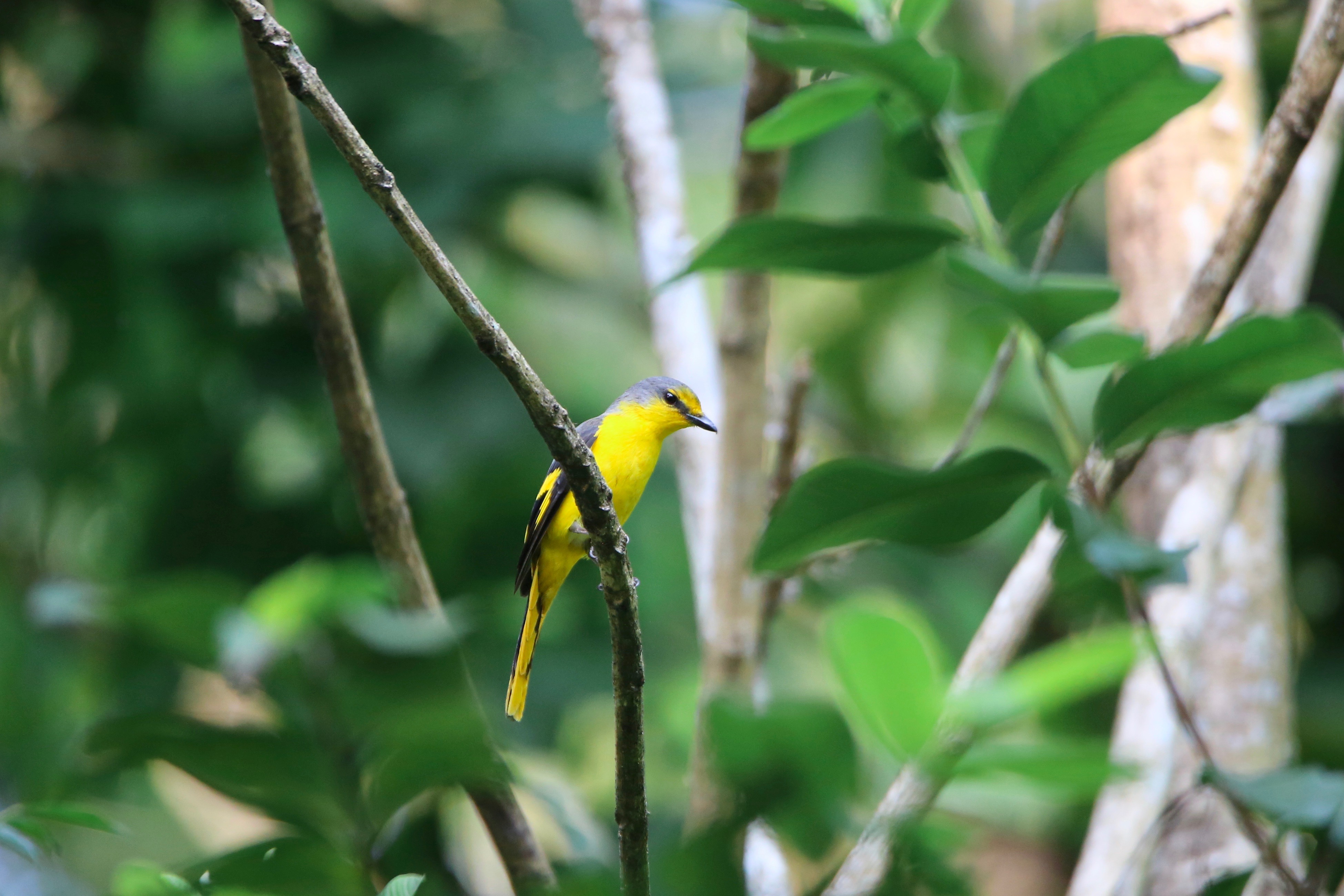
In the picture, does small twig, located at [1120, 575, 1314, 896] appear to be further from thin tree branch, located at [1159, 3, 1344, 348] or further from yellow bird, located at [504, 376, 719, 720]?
yellow bird, located at [504, 376, 719, 720]

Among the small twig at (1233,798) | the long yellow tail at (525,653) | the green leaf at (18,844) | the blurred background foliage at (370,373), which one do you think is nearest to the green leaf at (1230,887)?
the small twig at (1233,798)

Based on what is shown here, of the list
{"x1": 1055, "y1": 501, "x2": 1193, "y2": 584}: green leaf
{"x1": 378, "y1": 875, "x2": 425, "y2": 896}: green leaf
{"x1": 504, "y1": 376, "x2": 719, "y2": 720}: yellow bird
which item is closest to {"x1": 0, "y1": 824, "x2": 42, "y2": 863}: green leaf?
{"x1": 378, "y1": 875, "x2": 425, "y2": 896}: green leaf

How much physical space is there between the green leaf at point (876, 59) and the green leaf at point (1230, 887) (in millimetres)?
1339

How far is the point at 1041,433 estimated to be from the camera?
608cm

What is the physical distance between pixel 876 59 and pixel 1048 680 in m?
1.21

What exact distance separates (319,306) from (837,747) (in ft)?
5.16

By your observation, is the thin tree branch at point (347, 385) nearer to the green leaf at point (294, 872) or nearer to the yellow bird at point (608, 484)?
the green leaf at point (294, 872)

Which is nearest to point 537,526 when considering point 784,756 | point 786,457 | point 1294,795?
point 786,457

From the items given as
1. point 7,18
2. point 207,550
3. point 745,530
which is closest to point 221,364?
point 207,550

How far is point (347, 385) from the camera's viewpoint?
2191 millimetres

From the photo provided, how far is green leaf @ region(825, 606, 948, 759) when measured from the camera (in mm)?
866

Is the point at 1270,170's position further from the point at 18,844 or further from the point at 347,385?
the point at 18,844

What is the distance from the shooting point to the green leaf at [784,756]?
Result: 0.92m

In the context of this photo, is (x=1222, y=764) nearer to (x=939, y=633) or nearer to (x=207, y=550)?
(x=939, y=633)
